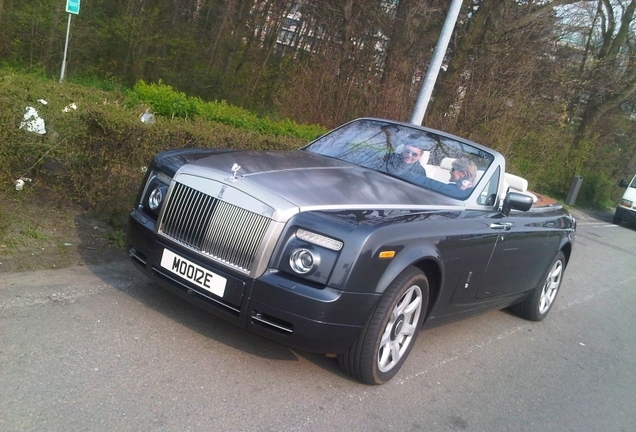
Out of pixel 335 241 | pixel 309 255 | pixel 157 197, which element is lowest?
pixel 157 197

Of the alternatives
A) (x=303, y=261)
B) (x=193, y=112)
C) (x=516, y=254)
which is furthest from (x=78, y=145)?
(x=193, y=112)

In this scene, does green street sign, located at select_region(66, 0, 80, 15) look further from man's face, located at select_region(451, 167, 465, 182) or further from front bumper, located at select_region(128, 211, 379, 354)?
front bumper, located at select_region(128, 211, 379, 354)

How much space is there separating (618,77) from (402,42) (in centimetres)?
1231

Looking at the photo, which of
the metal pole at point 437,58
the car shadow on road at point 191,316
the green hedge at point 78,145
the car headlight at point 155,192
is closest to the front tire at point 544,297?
the car shadow on road at point 191,316

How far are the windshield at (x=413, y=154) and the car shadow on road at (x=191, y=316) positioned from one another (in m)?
1.72

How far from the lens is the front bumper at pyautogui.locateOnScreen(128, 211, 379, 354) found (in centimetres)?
391

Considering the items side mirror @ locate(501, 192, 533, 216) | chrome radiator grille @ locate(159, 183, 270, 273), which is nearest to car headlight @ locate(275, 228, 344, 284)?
chrome radiator grille @ locate(159, 183, 270, 273)

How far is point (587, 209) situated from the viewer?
1048 inches

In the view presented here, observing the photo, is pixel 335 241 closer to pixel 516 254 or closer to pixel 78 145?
pixel 516 254

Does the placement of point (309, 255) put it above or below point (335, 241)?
below

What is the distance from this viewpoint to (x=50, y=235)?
A: 5801 millimetres

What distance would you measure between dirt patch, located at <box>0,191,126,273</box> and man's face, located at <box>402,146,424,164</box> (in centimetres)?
258

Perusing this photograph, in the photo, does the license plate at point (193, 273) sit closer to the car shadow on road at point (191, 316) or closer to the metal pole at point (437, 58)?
the car shadow on road at point (191, 316)

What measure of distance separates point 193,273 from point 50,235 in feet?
7.18
